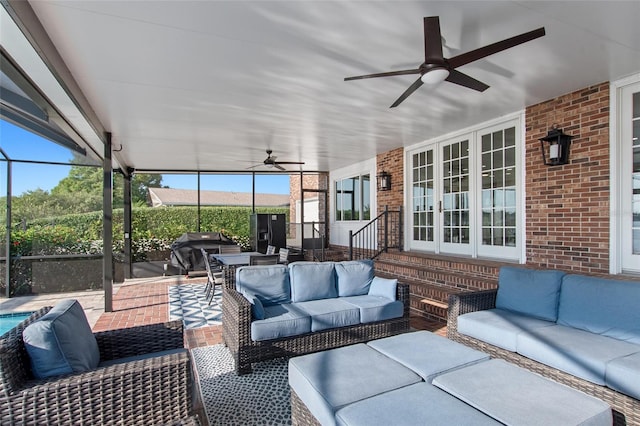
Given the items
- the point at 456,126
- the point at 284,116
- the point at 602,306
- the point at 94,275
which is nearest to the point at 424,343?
the point at 602,306

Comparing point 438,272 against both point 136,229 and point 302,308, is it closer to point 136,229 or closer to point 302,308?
point 302,308

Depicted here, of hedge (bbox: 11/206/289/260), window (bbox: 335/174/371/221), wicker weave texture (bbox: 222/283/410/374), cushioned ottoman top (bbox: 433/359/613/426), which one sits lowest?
wicker weave texture (bbox: 222/283/410/374)

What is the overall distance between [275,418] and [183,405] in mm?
771

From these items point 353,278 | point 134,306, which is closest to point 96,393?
point 353,278

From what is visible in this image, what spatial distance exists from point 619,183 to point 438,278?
2.55 m

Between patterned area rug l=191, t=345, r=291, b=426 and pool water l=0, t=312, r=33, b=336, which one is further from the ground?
patterned area rug l=191, t=345, r=291, b=426

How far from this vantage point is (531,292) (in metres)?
3.40

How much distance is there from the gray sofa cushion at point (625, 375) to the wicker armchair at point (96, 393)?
2.75m

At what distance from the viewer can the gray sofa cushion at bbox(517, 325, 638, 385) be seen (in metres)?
2.35

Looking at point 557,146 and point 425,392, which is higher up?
point 557,146

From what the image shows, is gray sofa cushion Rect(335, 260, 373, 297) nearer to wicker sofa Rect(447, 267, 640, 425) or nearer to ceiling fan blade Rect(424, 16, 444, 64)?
wicker sofa Rect(447, 267, 640, 425)

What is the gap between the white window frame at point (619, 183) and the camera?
12.5ft

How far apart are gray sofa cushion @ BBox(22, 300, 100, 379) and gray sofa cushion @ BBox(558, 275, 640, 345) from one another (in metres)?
3.82

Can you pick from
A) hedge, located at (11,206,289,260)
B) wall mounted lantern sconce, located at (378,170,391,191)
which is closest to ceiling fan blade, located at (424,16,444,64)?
wall mounted lantern sconce, located at (378,170,391,191)
